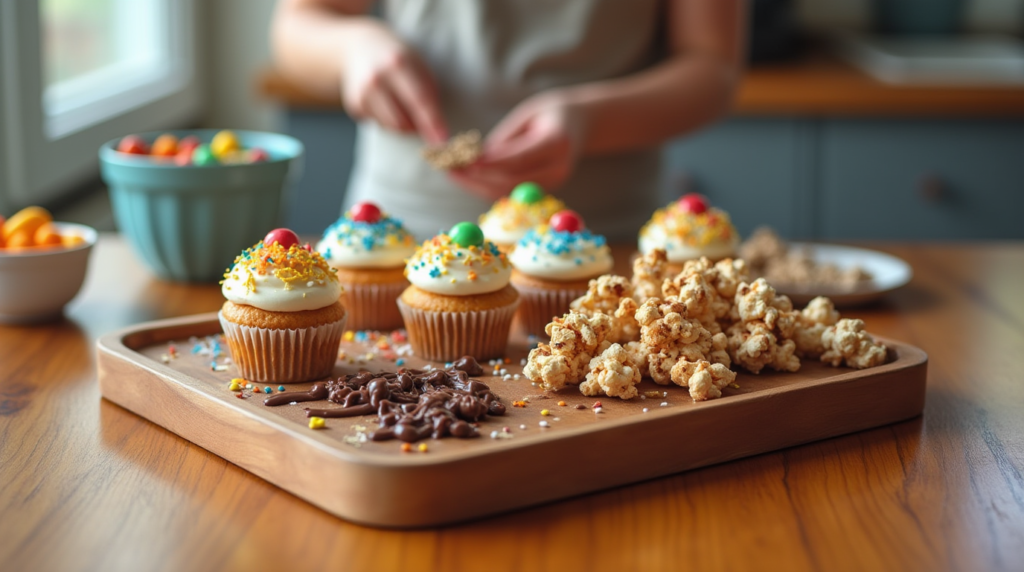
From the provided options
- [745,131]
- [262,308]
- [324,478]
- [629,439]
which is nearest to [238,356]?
[262,308]

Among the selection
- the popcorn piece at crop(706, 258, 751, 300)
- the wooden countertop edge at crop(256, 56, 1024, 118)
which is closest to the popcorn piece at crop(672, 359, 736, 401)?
the popcorn piece at crop(706, 258, 751, 300)

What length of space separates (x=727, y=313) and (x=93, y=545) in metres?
0.66

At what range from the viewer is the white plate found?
1506 mm

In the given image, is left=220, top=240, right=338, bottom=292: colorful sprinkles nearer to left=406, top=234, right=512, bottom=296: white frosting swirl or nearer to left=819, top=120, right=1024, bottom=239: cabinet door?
left=406, top=234, right=512, bottom=296: white frosting swirl

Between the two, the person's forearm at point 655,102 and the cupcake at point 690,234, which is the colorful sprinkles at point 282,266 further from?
the person's forearm at point 655,102

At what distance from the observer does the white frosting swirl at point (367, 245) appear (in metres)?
1.34

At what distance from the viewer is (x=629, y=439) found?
3.03 feet

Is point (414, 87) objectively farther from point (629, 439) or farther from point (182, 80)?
point (182, 80)

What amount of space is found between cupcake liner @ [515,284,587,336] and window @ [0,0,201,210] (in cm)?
124

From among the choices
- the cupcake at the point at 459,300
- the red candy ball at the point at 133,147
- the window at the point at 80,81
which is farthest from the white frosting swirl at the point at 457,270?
the window at the point at 80,81

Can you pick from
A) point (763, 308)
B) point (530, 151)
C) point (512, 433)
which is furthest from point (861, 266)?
point (512, 433)

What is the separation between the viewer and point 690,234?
147cm

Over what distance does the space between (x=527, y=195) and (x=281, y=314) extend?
51cm

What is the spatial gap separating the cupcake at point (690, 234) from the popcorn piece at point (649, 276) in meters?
0.23
